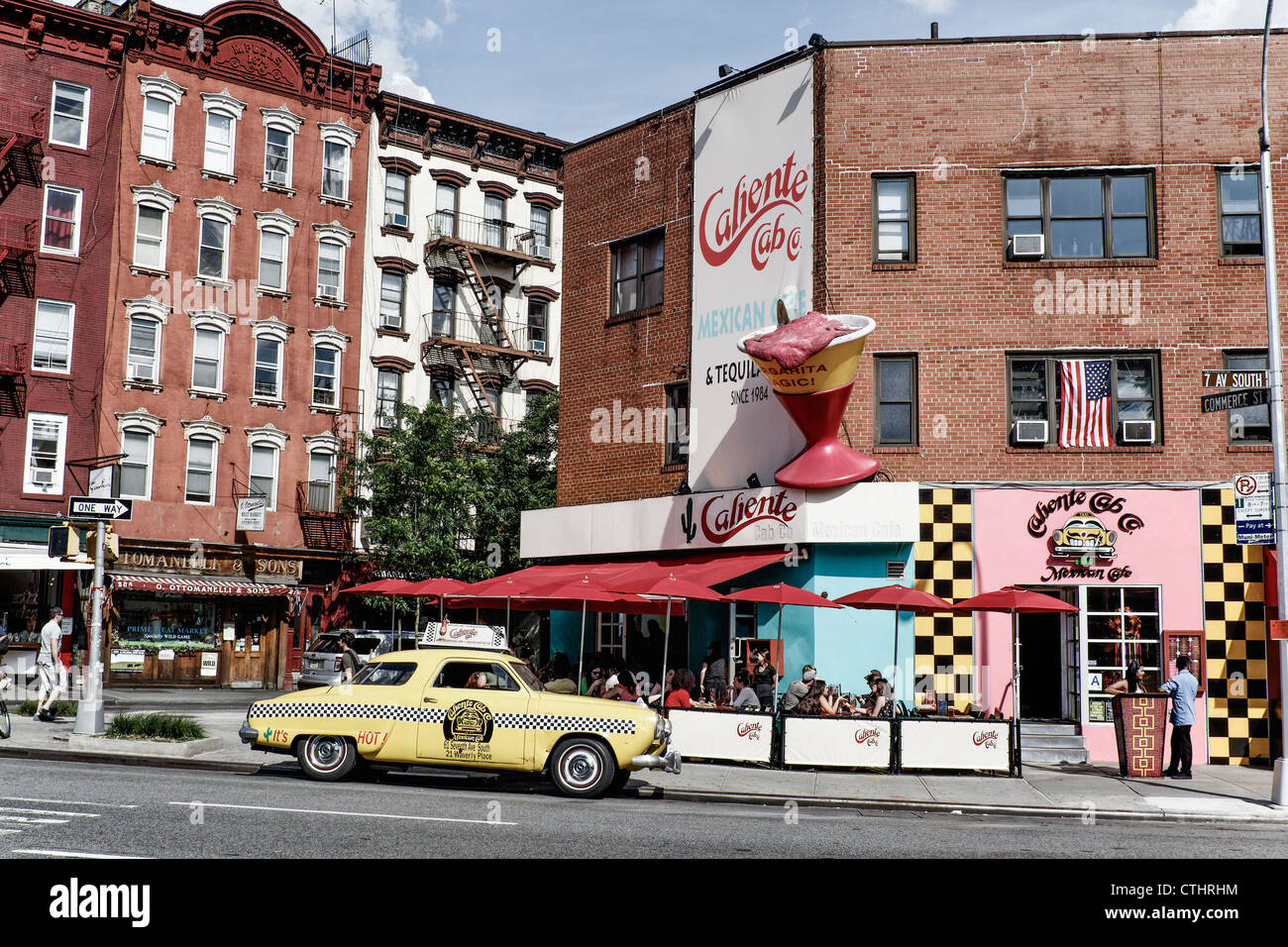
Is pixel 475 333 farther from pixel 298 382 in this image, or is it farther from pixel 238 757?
pixel 238 757

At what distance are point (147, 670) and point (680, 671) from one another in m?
23.2

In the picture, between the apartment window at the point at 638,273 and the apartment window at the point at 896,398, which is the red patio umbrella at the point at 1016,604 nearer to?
the apartment window at the point at 896,398

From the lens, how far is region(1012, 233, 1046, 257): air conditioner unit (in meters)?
21.4

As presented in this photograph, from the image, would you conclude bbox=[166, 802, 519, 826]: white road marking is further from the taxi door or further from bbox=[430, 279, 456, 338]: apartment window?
bbox=[430, 279, 456, 338]: apartment window

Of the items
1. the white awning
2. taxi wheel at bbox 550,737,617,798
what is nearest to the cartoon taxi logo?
taxi wheel at bbox 550,737,617,798

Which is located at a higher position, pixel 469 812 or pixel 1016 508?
pixel 1016 508

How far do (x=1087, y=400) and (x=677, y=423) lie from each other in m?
8.21

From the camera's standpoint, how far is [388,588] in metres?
22.5

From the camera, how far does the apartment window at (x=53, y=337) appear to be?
3503 cm

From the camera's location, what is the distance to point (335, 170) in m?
41.3

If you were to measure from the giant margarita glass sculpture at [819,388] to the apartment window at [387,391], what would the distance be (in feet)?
74.5

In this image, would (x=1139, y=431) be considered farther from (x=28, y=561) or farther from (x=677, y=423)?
(x=28, y=561)

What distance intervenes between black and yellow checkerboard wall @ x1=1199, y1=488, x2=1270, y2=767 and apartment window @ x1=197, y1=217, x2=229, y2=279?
30.7m
